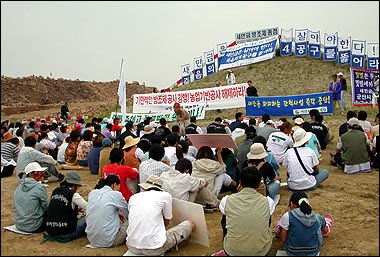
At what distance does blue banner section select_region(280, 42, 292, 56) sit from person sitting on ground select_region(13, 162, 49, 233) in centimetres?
→ 2185

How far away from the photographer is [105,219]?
4.93 meters

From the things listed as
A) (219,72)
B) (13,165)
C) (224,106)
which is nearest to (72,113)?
(219,72)

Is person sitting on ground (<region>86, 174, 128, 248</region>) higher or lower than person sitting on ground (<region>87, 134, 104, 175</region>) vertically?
lower

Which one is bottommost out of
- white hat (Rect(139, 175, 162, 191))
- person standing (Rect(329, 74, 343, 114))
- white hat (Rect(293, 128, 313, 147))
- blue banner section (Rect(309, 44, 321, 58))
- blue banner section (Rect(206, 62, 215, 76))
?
white hat (Rect(139, 175, 162, 191))

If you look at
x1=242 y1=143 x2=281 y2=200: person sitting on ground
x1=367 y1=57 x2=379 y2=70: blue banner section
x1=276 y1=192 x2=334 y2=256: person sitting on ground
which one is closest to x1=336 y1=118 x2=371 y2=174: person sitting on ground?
x1=242 y1=143 x2=281 y2=200: person sitting on ground

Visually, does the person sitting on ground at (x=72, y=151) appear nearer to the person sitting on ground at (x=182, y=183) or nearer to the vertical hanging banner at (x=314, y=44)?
the person sitting on ground at (x=182, y=183)

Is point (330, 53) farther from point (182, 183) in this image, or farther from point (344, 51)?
point (182, 183)

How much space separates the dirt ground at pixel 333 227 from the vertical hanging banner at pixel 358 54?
1484cm

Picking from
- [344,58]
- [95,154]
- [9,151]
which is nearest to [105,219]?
[95,154]

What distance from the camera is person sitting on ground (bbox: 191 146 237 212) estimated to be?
6160 mm

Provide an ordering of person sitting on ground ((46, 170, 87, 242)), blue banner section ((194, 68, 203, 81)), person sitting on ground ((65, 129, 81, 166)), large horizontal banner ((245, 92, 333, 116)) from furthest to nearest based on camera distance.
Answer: blue banner section ((194, 68, 203, 81))
large horizontal banner ((245, 92, 333, 116))
person sitting on ground ((65, 129, 81, 166))
person sitting on ground ((46, 170, 87, 242))

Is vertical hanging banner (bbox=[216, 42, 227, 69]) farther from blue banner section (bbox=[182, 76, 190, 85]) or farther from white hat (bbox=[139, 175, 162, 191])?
white hat (bbox=[139, 175, 162, 191])

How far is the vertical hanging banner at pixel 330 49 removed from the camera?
22.6m

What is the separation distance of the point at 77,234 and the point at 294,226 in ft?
9.37
